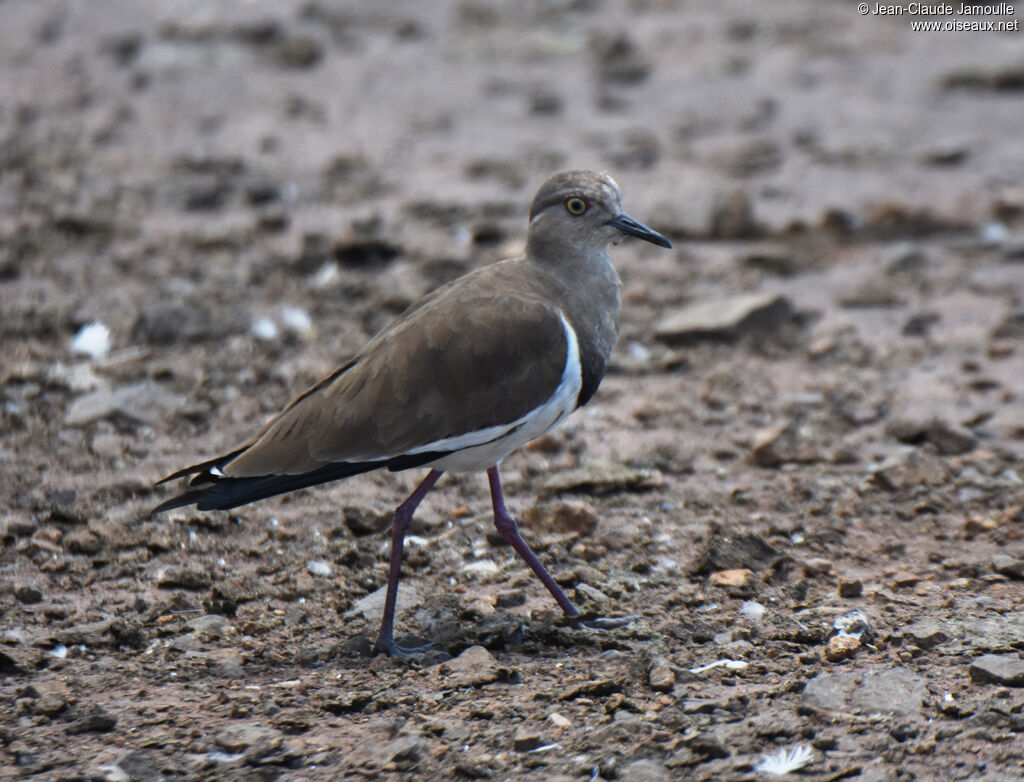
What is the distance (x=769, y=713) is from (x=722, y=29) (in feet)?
30.8

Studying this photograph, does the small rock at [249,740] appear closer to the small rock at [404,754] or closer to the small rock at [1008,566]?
the small rock at [404,754]

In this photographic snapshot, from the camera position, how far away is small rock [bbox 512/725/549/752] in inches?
156

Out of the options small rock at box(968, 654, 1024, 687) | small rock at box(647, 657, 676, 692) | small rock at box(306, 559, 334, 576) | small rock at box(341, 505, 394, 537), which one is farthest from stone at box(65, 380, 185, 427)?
small rock at box(968, 654, 1024, 687)

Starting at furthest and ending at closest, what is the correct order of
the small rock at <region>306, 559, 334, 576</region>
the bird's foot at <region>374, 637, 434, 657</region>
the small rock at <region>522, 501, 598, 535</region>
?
the small rock at <region>522, 501, 598, 535</region>
the small rock at <region>306, 559, 334, 576</region>
the bird's foot at <region>374, 637, 434, 657</region>

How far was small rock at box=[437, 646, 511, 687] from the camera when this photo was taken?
4.41 meters

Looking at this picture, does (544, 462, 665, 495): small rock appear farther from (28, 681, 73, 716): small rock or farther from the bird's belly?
(28, 681, 73, 716): small rock

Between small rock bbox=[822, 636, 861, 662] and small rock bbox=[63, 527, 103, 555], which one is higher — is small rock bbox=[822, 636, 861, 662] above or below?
below

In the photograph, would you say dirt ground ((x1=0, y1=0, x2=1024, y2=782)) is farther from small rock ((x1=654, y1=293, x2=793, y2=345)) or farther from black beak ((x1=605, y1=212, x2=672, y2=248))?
black beak ((x1=605, y1=212, x2=672, y2=248))

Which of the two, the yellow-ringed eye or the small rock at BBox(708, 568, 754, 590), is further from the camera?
the yellow-ringed eye

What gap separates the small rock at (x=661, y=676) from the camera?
14.0ft

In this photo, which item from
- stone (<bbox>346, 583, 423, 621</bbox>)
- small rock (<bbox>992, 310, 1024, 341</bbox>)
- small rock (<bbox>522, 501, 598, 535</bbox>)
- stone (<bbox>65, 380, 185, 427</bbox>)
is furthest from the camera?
small rock (<bbox>992, 310, 1024, 341</bbox>)

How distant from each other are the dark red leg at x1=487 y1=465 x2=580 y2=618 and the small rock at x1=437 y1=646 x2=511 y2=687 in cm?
41

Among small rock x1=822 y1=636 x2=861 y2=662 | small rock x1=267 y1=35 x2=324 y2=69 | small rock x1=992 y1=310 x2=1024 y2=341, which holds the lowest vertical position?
small rock x1=822 y1=636 x2=861 y2=662

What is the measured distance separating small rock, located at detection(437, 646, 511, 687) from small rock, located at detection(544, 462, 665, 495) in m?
1.49
